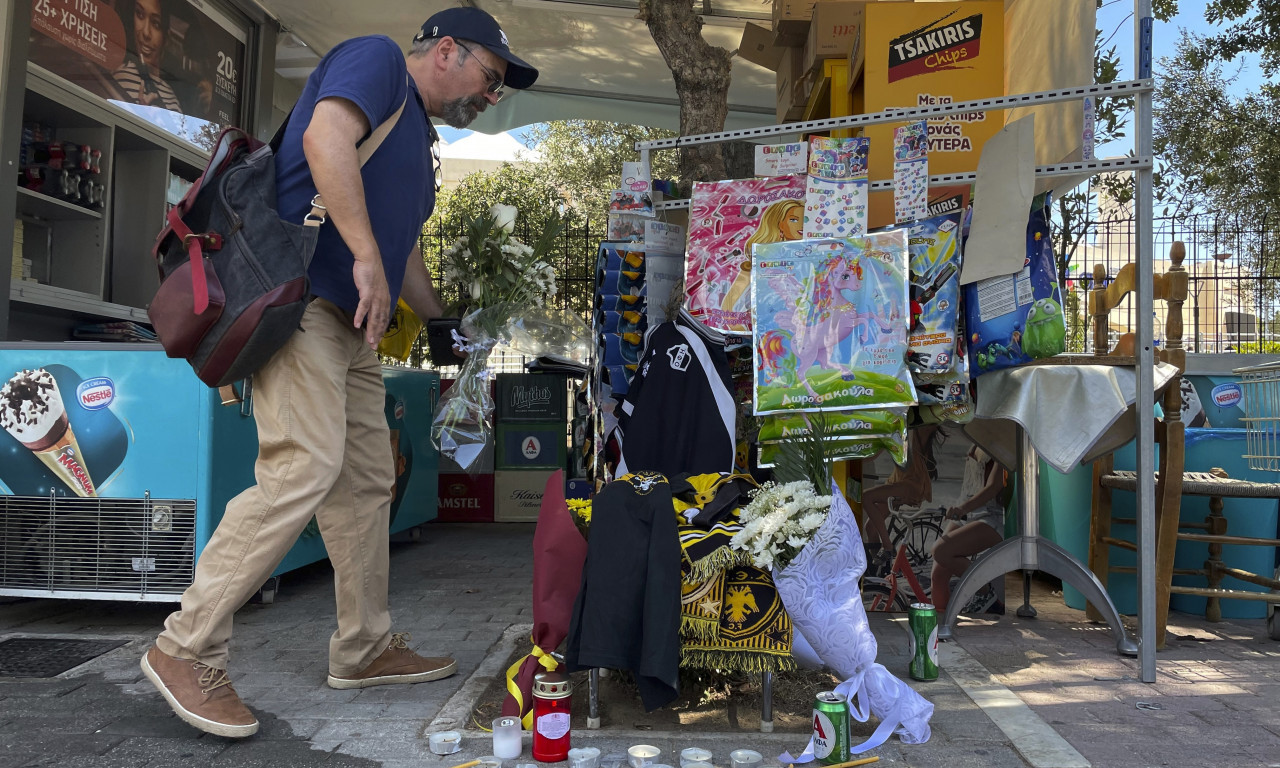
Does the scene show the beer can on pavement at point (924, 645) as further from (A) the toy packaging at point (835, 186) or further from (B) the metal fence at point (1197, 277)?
(B) the metal fence at point (1197, 277)

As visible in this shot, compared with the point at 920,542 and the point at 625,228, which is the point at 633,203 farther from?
the point at 920,542

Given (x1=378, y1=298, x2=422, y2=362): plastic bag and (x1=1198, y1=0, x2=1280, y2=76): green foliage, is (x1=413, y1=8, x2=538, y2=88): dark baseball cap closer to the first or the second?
(x1=378, y1=298, x2=422, y2=362): plastic bag

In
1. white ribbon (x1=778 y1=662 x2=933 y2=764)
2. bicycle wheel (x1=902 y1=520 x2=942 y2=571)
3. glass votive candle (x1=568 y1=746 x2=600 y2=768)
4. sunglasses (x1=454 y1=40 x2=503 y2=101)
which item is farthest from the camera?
bicycle wheel (x1=902 y1=520 x2=942 y2=571)

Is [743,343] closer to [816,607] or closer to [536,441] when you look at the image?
[816,607]

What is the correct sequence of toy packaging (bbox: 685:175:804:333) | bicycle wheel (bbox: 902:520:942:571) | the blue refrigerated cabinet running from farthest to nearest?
1. bicycle wheel (bbox: 902:520:942:571)
2. the blue refrigerated cabinet
3. toy packaging (bbox: 685:175:804:333)

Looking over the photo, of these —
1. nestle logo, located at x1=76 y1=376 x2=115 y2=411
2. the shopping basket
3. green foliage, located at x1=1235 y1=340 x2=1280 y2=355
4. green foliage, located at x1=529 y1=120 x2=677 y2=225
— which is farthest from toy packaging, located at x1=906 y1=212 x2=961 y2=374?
green foliage, located at x1=529 y1=120 x2=677 y2=225

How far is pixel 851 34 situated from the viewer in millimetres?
5074

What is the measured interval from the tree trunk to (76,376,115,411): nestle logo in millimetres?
3150

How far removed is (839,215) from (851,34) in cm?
207

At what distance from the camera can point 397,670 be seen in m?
3.14

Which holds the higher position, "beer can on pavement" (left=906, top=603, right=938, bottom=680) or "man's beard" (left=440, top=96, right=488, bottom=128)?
"man's beard" (left=440, top=96, right=488, bottom=128)

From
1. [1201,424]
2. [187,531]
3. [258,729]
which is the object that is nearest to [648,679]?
[258,729]

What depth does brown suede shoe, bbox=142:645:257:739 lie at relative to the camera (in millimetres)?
2506

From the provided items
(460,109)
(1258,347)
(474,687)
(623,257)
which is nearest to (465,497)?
(623,257)
